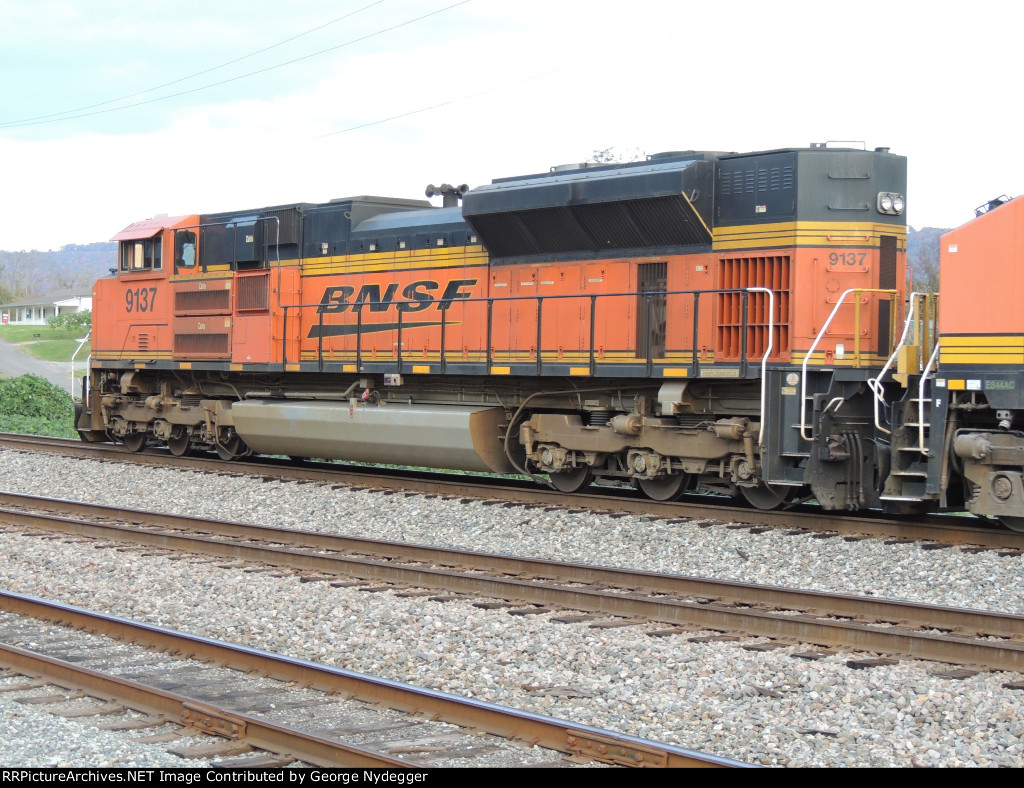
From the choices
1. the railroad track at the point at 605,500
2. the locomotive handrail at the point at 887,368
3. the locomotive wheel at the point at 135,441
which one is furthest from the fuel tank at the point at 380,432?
the locomotive handrail at the point at 887,368

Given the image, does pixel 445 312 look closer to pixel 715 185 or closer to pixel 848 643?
pixel 715 185

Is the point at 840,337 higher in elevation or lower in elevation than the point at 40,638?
higher

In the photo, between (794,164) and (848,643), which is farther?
(794,164)

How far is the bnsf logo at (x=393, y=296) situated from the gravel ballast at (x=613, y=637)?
9.50ft

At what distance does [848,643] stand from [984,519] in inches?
210

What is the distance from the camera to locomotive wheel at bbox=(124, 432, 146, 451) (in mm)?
18828

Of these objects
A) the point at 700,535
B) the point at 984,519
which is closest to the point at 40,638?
the point at 700,535

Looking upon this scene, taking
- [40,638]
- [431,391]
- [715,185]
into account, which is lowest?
[40,638]

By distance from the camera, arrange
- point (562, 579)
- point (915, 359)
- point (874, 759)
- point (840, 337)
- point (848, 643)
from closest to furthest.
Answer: point (874, 759) < point (848, 643) < point (562, 579) < point (915, 359) < point (840, 337)

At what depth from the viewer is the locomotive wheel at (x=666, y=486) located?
12.5 metres

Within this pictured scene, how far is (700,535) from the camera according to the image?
10.6m

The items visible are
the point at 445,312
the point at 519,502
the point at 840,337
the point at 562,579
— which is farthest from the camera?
the point at 445,312

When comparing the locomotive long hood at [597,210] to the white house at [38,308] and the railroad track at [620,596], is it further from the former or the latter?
the white house at [38,308]

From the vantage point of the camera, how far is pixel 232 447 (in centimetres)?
1738
